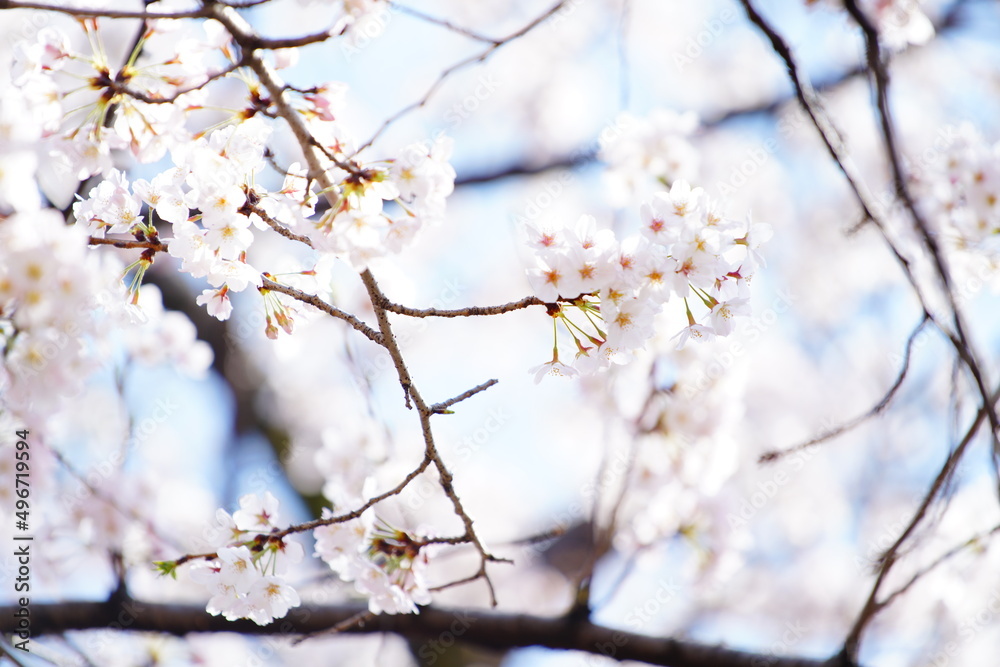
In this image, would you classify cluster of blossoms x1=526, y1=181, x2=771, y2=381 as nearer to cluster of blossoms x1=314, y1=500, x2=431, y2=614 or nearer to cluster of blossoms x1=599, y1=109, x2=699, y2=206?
cluster of blossoms x1=314, y1=500, x2=431, y2=614

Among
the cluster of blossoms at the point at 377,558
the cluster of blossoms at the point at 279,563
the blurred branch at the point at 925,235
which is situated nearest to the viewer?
the blurred branch at the point at 925,235

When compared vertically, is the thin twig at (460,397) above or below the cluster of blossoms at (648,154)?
below

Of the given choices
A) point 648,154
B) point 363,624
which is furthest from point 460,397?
point 648,154

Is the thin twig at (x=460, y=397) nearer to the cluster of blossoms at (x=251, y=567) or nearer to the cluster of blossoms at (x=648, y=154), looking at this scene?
the cluster of blossoms at (x=251, y=567)

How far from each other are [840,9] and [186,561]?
7.99ft

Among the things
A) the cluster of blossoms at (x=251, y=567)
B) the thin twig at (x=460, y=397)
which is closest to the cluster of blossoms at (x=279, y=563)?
the cluster of blossoms at (x=251, y=567)

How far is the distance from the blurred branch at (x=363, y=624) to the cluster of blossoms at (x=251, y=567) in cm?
55

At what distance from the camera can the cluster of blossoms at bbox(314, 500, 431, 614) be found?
59.6 inches

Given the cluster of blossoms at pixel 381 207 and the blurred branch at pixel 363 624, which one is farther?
the blurred branch at pixel 363 624

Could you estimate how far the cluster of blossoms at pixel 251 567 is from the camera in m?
1.37

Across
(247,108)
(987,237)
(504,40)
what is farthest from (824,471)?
(247,108)

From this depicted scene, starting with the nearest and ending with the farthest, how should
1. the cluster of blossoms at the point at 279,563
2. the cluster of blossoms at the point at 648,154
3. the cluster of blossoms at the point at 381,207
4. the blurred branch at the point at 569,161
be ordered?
the cluster of blossoms at the point at 381,207 → the cluster of blossoms at the point at 279,563 → the cluster of blossoms at the point at 648,154 → the blurred branch at the point at 569,161

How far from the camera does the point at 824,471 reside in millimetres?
6039

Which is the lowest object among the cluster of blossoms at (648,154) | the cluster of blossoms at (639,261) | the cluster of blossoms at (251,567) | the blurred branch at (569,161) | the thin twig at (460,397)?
the cluster of blossoms at (251,567)
